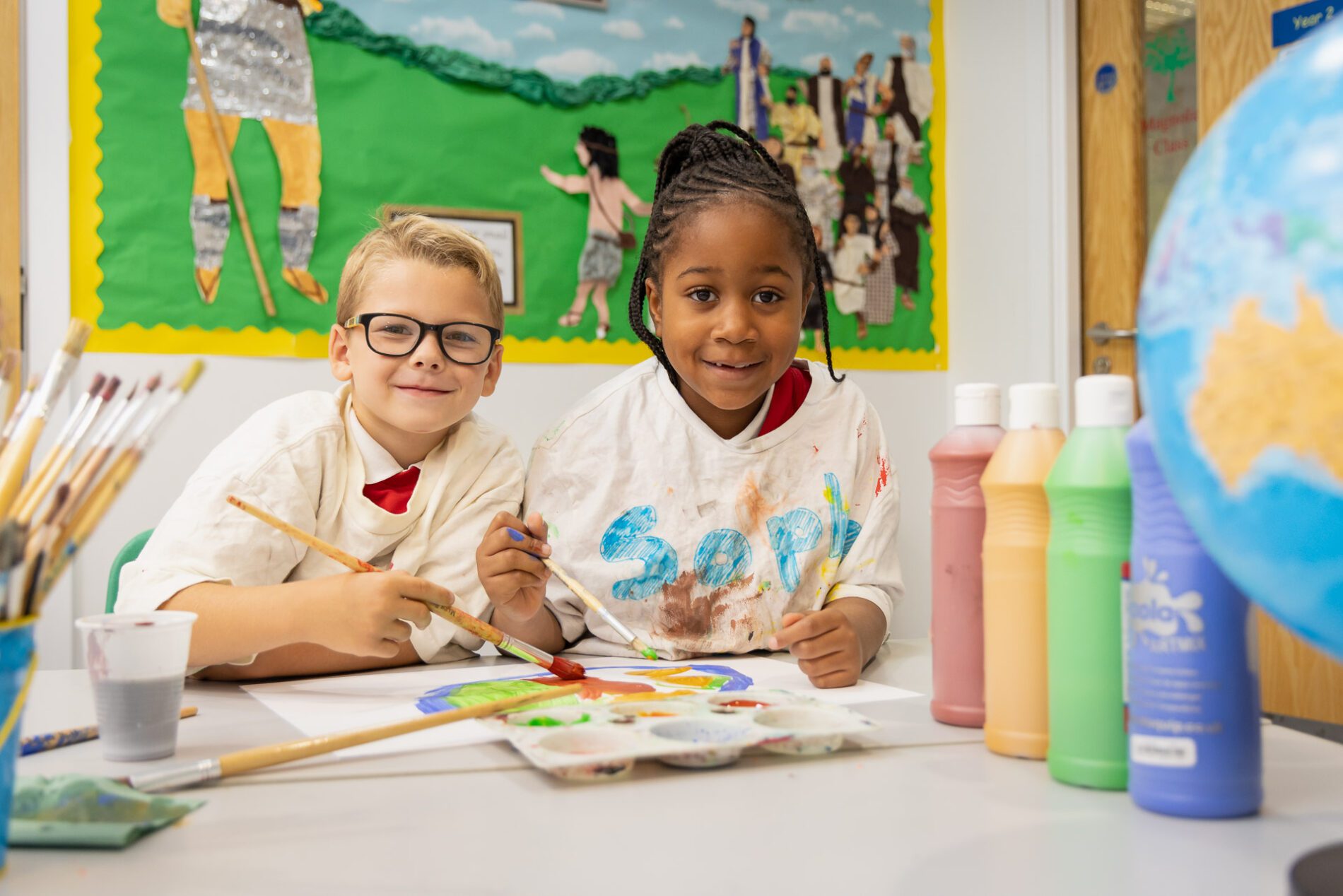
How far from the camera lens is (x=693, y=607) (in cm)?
122

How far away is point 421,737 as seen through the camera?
2.24 feet

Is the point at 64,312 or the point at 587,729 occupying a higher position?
the point at 64,312

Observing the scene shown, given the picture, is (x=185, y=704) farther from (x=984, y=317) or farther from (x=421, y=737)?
A: (x=984, y=317)

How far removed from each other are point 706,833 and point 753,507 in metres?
0.79

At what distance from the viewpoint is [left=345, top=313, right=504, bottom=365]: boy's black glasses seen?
113cm

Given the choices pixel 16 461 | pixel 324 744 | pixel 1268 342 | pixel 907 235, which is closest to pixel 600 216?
pixel 907 235

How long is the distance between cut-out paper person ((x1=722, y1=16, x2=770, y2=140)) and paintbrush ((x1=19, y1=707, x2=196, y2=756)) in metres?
2.00

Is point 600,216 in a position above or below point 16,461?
above

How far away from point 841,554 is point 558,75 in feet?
4.68

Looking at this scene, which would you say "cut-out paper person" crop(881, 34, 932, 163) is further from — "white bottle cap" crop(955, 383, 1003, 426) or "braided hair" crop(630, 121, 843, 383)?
"white bottle cap" crop(955, 383, 1003, 426)

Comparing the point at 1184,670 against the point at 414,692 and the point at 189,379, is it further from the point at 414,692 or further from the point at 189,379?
the point at 414,692

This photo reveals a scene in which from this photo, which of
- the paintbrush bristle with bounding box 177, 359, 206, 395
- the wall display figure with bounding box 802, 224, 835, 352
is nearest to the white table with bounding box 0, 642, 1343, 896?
the paintbrush bristle with bounding box 177, 359, 206, 395

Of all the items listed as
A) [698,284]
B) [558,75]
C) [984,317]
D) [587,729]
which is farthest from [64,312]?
[984,317]

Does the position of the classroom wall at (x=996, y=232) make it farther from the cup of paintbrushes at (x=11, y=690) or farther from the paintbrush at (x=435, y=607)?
the cup of paintbrushes at (x=11, y=690)
